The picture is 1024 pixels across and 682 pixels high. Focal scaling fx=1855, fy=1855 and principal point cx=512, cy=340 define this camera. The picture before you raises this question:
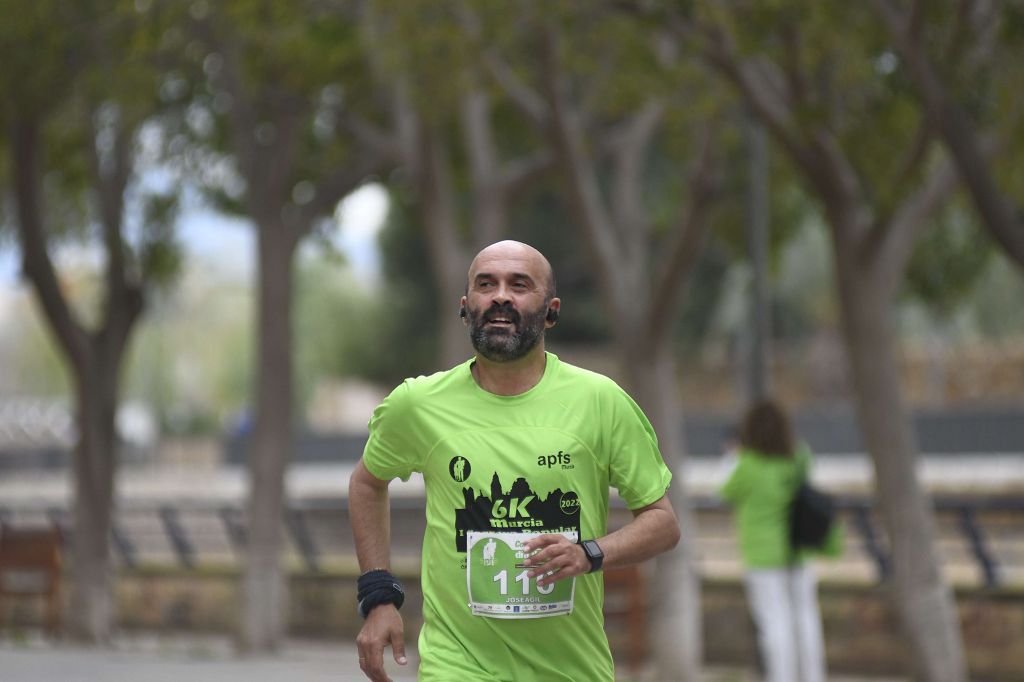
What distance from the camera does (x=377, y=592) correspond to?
4.56 metres

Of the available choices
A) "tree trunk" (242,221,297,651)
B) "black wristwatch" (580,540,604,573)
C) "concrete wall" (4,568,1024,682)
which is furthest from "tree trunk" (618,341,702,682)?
"black wristwatch" (580,540,604,573)

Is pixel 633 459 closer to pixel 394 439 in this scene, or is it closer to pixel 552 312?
pixel 552 312

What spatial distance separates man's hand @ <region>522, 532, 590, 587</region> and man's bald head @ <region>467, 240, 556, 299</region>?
0.66m

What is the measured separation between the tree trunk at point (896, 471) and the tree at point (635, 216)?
1659mm

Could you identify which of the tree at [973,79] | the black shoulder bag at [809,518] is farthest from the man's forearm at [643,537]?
the black shoulder bag at [809,518]

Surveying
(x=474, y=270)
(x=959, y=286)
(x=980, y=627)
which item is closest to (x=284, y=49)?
(x=959, y=286)

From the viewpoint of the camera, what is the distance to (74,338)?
1731 centimetres

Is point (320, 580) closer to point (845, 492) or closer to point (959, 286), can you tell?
point (959, 286)

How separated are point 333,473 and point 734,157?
27635 mm

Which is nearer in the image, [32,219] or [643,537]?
[643,537]

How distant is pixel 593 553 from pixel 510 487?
0.32 meters

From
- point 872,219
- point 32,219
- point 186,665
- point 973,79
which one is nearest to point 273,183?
point 32,219

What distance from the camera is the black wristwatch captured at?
4312 millimetres

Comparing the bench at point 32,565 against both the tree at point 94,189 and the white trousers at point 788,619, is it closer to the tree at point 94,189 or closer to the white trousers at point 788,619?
the tree at point 94,189
